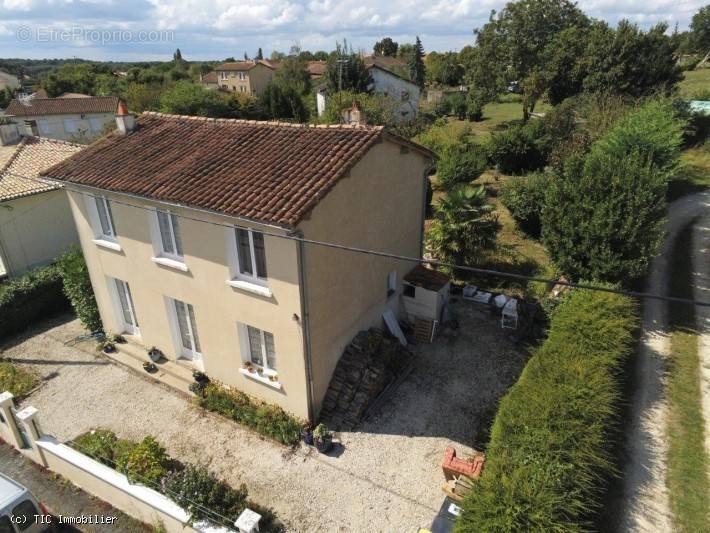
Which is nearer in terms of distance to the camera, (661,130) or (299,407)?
(299,407)

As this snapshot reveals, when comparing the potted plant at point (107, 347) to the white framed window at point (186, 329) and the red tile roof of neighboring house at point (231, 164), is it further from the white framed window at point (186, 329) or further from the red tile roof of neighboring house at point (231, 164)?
the red tile roof of neighboring house at point (231, 164)

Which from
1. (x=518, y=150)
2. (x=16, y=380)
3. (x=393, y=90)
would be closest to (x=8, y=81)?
(x=393, y=90)

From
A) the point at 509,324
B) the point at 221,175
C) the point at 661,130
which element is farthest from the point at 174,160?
the point at 661,130

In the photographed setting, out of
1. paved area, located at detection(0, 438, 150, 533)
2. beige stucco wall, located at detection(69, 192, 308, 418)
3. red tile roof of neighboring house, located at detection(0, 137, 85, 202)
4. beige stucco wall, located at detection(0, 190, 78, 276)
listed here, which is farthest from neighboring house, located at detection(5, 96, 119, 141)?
paved area, located at detection(0, 438, 150, 533)

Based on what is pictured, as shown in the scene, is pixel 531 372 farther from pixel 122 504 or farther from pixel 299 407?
pixel 122 504

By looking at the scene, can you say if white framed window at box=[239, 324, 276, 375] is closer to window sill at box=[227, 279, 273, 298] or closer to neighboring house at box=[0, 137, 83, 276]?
window sill at box=[227, 279, 273, 298]

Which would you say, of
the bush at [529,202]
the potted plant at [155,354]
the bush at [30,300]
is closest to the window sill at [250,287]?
the potted plant at [155,354]
